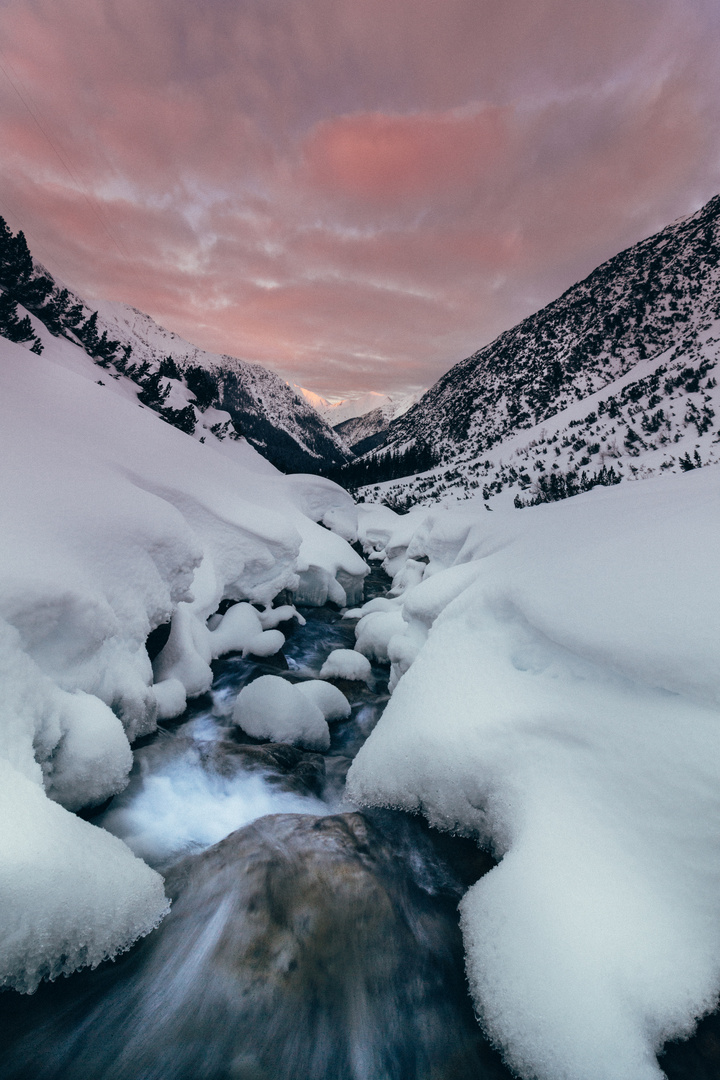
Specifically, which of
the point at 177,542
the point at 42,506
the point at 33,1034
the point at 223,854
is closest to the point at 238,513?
the point at 177,542

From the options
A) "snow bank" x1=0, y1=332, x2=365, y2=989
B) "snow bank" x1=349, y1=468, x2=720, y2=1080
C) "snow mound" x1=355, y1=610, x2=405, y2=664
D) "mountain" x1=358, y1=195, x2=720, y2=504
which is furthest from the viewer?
"mountain" x1=358, y1=195, x2=720, y2=504

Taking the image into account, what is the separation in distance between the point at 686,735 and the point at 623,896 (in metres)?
0.91

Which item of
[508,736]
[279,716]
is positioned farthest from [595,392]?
[508,736]

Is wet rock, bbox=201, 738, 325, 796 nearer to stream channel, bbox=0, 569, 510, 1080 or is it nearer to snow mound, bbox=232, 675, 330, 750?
snow mound, bbox=232, 675, 330, 750

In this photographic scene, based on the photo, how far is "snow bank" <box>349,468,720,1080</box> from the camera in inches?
72.6

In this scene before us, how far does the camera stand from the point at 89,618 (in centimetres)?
347

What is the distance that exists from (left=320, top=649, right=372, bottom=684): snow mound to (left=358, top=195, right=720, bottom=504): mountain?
919cm

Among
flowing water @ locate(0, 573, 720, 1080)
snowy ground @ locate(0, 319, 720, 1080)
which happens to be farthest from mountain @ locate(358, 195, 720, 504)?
flowing water @ locate(0, 573, 720, 1080)

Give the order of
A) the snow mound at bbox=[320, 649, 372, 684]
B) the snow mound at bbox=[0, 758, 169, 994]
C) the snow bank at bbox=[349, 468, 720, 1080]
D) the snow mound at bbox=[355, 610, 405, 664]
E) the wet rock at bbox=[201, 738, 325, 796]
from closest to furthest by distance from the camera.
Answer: the snow bank at bbox=[349, 468, 720, 1080]
the snow mound at bbox=[0, 758, 169, 994]
the wet rock at bbox=[201, 738, 325, 796]
the snow mound at bbox=[320, 649, 372, 684]
the snow mound at bbox=[355, 610, 405, 664]

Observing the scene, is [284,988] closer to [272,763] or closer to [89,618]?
[272,763]

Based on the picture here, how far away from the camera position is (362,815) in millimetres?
3432

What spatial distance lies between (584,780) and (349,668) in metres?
4.95

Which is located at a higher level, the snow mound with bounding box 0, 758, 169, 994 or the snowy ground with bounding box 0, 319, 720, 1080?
the snowy ground with bounding box 0, 319, 720, 1080

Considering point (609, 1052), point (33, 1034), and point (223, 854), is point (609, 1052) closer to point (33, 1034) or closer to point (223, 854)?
point (223, 854)
